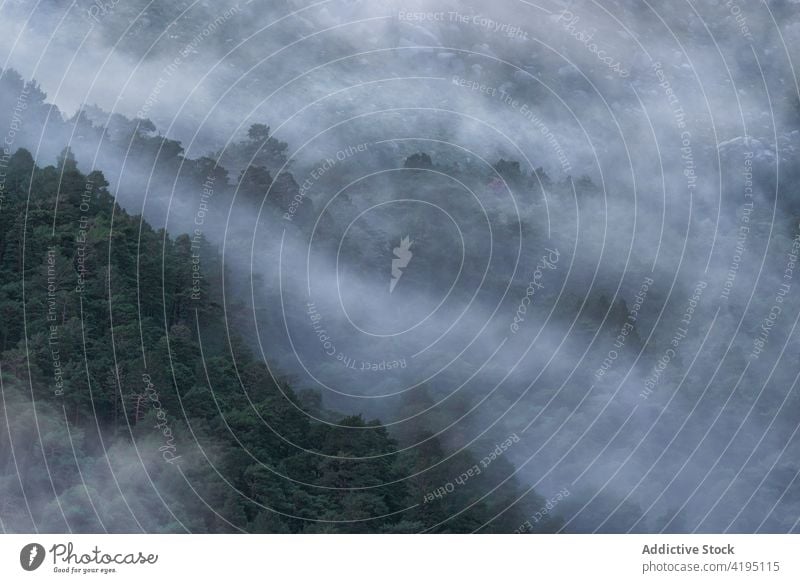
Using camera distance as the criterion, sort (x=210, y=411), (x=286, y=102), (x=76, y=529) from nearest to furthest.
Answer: (x=76, y=529) → (x=210, y=411) → (x=286, y=102)

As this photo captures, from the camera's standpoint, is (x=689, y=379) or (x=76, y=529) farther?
(x=689, y=379)

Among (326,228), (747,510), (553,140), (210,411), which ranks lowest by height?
(747,510)

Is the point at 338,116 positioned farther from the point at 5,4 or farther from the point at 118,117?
the point at 5,4

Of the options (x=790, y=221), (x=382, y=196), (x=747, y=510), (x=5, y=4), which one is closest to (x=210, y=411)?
(x=382, y=196)

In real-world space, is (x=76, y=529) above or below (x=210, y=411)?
below
